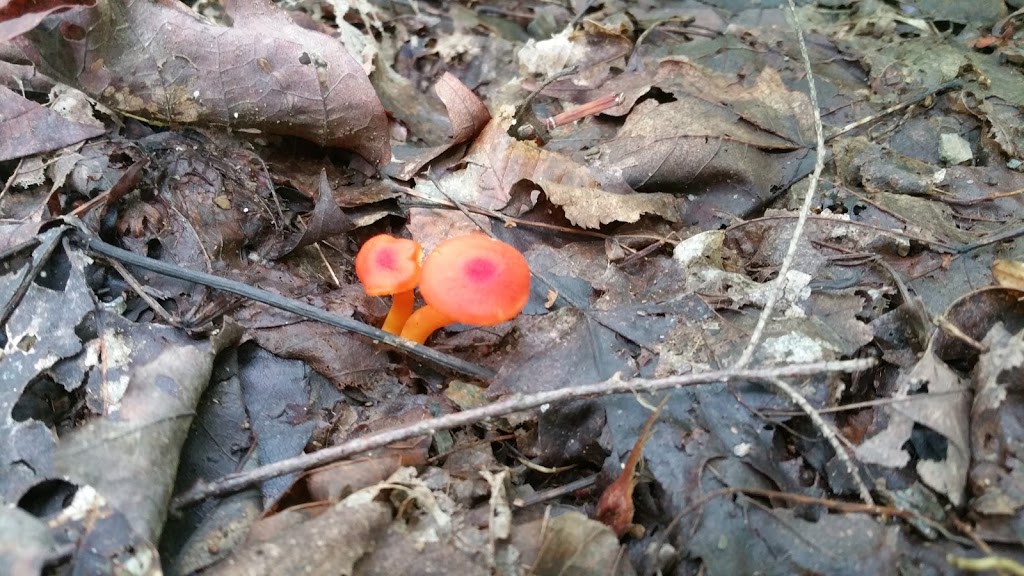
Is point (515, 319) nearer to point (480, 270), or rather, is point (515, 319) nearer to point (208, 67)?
point (480, 270)

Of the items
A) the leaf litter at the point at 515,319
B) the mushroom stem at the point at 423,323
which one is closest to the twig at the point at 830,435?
the leaf litter at the point at 515,319

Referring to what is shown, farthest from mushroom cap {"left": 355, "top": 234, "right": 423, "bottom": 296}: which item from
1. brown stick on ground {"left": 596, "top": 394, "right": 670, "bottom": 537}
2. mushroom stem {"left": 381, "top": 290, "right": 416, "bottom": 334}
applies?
brown stick on ground {"left": 596, "top": 394, "right": 670, "bottom": 537}

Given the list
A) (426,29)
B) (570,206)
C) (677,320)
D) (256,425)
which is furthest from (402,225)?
(426,29)

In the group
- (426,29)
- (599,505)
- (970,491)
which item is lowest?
(599,505)

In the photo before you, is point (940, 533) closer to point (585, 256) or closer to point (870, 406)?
point (870, 406)

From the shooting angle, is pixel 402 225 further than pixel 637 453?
Yes

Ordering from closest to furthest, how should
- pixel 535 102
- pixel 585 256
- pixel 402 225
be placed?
pixel 585 256 < pixel 402 225 < pixel 535 102

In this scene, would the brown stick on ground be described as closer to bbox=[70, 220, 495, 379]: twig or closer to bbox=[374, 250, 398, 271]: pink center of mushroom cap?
bbox=[70, 220, 495, 379]: twig
